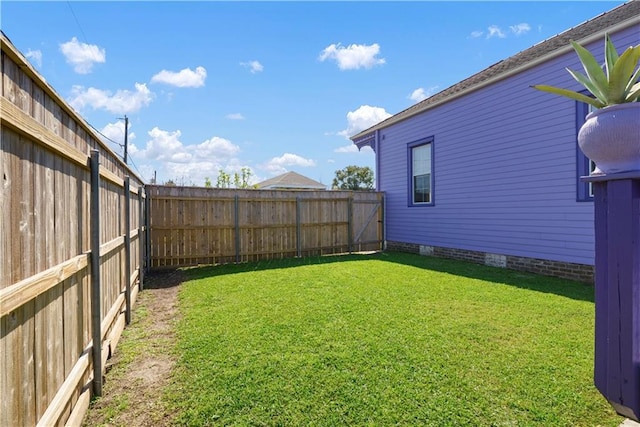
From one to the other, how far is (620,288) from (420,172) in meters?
8.24

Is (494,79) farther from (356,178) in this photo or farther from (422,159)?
(356,178)

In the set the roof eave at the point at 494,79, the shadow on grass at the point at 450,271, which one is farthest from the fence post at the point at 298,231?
the roof eave at the point at 494,79

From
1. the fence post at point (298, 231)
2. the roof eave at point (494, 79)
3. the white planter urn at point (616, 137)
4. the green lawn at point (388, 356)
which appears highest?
the roof eave at point (494, 79)

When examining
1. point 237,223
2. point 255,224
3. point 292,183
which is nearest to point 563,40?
point 255,224

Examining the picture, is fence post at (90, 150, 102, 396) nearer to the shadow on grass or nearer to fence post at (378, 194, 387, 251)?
the shadow on grass

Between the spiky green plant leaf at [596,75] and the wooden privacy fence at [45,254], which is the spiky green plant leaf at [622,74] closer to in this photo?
the spiky green plant leaf at [596,75]

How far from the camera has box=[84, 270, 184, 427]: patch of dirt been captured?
2.12 meters

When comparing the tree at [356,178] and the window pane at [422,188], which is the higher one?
the tree at [356,178]

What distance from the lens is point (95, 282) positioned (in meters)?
2.39

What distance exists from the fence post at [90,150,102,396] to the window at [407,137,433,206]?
27.1 feet

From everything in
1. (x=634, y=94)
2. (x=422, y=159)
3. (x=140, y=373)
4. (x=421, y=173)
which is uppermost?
(x=422, y=159)

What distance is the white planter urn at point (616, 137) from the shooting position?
1.64 metres

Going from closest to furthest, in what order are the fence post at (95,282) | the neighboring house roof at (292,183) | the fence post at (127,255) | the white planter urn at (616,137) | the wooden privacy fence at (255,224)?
the white planter urn at (616,137)
the fence post at (95,282)
the fence post at (127,255)
the wooden privacy fence at (255,224)
the neighboring house roof at (292,183)

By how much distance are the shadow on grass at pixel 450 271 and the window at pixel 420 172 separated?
1718 mm
